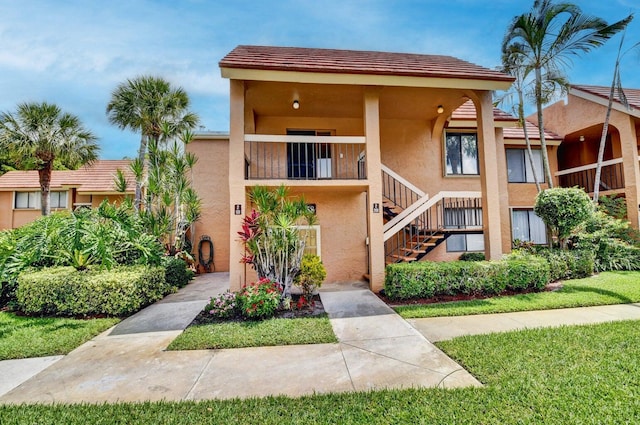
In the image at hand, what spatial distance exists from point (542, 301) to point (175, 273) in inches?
393

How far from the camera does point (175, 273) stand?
9188 millimetres

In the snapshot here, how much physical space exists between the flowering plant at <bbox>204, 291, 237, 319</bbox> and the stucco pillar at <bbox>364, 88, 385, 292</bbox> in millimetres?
3680

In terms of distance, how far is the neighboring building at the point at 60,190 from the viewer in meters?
17.0

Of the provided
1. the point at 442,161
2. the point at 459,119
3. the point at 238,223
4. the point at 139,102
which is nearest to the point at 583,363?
the point at 238,223

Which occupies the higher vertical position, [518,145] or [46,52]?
[46,52]

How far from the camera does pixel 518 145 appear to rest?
42.0 feet

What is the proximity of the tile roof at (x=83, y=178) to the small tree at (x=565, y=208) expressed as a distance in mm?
18486

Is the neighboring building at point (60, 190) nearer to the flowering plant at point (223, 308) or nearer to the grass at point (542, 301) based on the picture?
the flowering plant at point (223, 308)

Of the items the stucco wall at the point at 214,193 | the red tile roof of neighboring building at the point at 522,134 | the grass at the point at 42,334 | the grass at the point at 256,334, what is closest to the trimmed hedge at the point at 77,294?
the grass at the point at 42,334

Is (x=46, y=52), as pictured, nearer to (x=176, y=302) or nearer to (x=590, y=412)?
(x=176, y=302)

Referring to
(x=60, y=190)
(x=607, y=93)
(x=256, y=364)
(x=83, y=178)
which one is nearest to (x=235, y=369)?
(x=256, y=364)

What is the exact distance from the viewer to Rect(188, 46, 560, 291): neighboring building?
304 inches

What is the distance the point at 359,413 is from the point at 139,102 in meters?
15.0

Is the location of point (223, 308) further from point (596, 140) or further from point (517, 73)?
point (596, 140)
